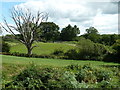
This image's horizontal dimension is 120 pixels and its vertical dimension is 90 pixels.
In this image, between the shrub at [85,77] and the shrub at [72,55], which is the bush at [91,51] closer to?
the shrub at [72,55]

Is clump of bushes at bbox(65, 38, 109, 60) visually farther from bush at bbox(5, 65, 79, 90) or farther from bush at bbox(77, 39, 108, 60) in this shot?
bush at bbox(5, 65, 79, 90)

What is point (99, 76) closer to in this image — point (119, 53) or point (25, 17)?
point (119, 53)

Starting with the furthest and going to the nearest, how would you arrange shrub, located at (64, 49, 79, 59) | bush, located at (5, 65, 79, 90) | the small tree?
the small tree < shrub, located at (64, 49, 79, 59) < bush, located at (5, 65, 79, 90)

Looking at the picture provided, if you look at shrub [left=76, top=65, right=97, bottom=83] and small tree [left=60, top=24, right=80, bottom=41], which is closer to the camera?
shrub [left=76, top=65, right=97, bottom=83]

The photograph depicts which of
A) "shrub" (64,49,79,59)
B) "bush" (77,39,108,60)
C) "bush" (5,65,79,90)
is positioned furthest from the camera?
"shrub" (64,49,79,59)

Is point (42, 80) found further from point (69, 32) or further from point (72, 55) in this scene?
point (69, 32)

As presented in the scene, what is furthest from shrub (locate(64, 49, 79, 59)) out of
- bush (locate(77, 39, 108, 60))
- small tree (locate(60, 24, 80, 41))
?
small tree (locate(60, 24, 80, 41))

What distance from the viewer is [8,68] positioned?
9.59 m

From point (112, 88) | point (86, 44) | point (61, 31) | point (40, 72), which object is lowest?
point (112, 88)

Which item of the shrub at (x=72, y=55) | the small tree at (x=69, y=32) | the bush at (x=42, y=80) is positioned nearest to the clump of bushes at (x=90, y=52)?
the shrub at (x=72, y=55)

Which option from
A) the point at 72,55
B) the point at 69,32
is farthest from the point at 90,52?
the point at 69,32

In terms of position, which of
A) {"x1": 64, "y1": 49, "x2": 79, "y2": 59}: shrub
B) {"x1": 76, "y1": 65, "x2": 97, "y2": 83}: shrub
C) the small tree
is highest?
the small tree

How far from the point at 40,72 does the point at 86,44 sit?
1441cm

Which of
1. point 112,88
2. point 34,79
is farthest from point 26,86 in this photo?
point 112,88
